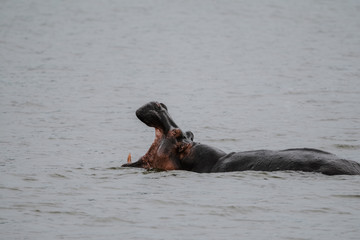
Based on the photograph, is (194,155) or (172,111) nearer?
(194,155)

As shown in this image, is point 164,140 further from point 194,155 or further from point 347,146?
point 347,146

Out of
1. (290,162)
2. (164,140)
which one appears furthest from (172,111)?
(290,162)

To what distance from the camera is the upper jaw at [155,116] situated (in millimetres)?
10688

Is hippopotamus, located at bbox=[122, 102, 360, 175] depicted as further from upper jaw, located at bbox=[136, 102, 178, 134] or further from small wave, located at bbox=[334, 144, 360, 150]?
small wave, located at bbox=[334, 144, 360, 150]

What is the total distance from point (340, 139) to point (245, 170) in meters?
5.14

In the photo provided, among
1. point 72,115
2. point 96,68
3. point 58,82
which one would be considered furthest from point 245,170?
point 96,68

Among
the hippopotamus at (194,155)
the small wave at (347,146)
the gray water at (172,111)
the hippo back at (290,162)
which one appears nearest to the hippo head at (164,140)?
the hippopotamus at (194,155)

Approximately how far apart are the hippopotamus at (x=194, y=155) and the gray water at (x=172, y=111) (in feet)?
0.58

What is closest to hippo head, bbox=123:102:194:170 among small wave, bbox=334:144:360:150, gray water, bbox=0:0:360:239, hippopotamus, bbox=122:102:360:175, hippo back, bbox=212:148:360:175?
hippopotamus, bbox=122:102:360:175

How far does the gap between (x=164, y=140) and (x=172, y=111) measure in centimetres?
895

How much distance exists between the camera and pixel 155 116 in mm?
10688

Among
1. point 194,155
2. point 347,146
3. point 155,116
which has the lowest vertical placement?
point 347,146

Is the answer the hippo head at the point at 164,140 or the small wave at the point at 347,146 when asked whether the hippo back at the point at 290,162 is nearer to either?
the hippo head at the point at 164,140

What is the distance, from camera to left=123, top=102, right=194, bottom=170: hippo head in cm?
1070
